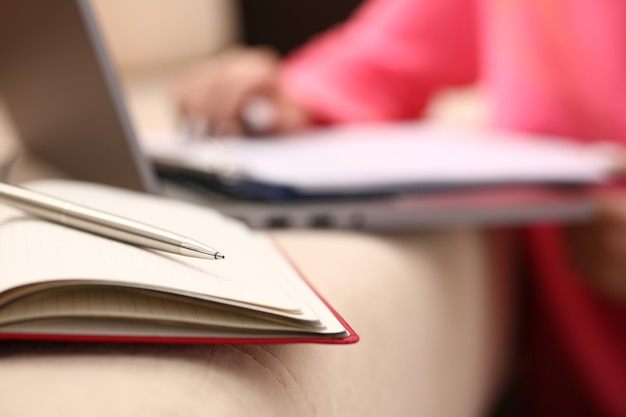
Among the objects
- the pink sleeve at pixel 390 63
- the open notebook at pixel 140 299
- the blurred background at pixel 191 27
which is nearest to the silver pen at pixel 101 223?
the open notebook at pixel 140 299

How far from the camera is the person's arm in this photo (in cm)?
66

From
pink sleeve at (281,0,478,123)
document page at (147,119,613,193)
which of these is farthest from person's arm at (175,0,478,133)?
document page at (147,119,613,193)

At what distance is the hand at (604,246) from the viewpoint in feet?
1.47

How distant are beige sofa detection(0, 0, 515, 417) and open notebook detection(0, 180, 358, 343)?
0.01 meters

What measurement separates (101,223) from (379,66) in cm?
54

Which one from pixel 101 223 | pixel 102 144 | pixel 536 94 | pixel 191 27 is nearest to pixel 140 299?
pixel 101 223

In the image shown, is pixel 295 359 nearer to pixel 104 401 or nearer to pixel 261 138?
pixel 104 401

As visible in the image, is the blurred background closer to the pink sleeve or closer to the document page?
the pink sleeve

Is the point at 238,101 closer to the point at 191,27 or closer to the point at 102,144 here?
the point at 102,144

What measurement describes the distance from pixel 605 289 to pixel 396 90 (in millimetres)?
326

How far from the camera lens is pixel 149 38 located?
58.6 inches

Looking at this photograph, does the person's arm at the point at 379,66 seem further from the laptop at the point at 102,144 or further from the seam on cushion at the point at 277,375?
the seam on cushion at the point at 277,375

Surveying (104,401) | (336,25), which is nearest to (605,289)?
(104,401)

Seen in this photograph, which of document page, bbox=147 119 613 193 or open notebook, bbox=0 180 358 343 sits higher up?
document page, bbox=147 119 613 193
